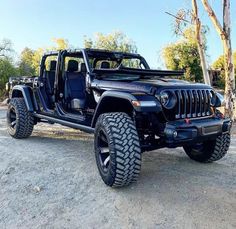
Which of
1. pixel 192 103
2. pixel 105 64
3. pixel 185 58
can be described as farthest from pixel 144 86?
pixel 185 58

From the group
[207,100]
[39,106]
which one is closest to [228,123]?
[207,100]

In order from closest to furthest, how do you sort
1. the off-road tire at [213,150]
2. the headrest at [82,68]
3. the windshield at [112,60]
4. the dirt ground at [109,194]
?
1. the dirt ground at [109,194]
2. the off-road tire at [213,150]
3. the headrest at [82,68]
4. the windshield at [112,60]

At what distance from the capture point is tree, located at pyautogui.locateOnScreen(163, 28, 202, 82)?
76.9 ft

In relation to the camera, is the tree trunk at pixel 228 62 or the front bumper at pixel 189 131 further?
the tree trunk at pixel 228 62

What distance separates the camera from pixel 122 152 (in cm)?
350

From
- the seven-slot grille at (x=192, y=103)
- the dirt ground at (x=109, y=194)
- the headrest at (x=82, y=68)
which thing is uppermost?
the headrest at (x=82, y=68)

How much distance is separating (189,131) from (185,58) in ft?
69.1

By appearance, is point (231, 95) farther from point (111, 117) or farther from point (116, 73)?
point (111, 117)

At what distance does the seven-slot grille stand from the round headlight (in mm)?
60

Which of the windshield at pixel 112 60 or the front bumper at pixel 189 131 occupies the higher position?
the windshield at pixel 112 60

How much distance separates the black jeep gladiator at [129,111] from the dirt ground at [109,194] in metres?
0.29

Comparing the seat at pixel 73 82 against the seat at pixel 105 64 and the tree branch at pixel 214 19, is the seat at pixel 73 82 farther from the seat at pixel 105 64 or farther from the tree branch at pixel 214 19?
the tree branch at pixel 214 19

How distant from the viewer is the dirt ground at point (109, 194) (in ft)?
9.79

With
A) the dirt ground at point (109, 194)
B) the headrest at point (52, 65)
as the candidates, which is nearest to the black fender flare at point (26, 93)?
the headrest at point (52, 65)
